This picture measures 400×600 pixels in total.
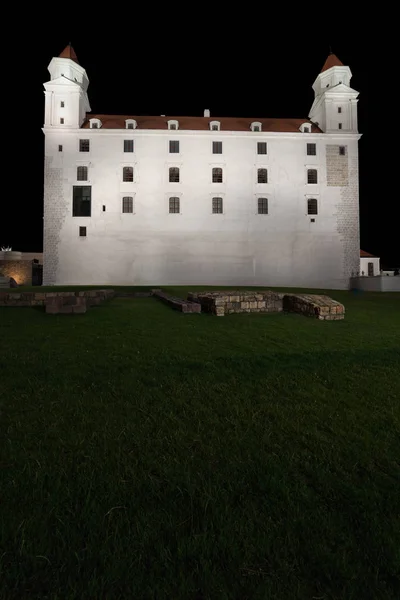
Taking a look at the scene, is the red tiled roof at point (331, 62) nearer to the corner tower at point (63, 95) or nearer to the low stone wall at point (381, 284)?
the low stone wall at point (381, 284)

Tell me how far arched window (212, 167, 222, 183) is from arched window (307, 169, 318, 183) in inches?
393

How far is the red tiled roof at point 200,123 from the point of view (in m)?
37.2

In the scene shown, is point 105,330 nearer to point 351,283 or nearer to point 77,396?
point 77,396

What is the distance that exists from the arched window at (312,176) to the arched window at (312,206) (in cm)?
224

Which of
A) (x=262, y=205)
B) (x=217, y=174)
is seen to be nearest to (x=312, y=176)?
(x=262, y=205)

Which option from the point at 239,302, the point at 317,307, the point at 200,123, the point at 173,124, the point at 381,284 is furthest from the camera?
the point at 200,123

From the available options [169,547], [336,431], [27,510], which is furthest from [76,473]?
[336,431]

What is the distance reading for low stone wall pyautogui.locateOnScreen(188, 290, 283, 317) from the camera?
458 inches

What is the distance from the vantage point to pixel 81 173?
3559cm

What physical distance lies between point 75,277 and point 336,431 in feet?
119

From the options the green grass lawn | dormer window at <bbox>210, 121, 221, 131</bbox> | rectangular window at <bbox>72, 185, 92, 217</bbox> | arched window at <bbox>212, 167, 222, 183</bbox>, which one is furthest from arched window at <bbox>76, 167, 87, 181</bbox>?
the green grass lawn

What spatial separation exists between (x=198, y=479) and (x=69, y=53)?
156 feet

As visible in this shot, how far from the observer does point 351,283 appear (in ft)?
124

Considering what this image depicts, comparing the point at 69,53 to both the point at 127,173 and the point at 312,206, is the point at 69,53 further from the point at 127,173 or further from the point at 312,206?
the point at 312,206
